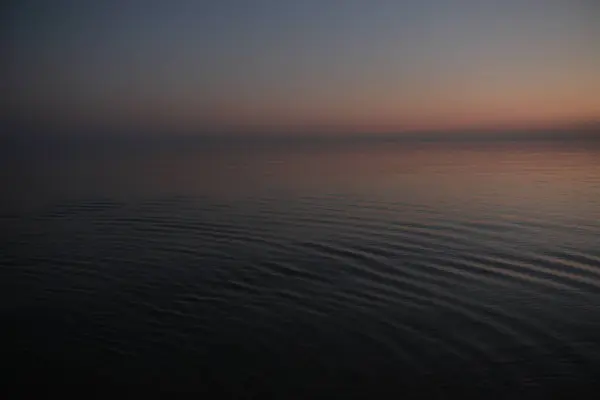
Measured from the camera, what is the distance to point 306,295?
595 cm

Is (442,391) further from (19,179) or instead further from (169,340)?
(19,179)

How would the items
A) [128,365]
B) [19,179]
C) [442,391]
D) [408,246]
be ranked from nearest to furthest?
[442,391] < [128,365] < [408,246] < [19,179]

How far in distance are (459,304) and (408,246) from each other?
2.23 metres

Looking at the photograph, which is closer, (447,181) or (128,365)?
(128,365)

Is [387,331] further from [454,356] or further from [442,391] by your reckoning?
[442,391]

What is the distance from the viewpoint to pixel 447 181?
15.4 meters

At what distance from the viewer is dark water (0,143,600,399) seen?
14.0 feet

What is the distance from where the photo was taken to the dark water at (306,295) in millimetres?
4277

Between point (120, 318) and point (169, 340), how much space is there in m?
0.73

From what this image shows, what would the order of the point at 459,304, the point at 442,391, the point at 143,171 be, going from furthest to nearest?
the point at 143,171, the point at 459,304, the point at 442,391

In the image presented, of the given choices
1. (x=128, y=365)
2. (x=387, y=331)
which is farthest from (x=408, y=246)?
(x=128, y=365)

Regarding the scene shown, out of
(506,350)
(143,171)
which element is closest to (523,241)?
(506,350)

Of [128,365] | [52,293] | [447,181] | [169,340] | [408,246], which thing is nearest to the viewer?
[128,365]

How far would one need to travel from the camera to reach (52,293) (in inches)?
239
